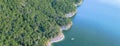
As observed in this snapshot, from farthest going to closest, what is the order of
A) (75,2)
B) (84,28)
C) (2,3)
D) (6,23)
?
(75,2), (84,28), (2,3), (6,23)

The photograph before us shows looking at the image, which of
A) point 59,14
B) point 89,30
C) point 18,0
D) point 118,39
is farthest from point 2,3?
point 118,39

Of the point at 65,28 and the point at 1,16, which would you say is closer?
the point at 1,16

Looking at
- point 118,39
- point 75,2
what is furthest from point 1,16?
point 75,2

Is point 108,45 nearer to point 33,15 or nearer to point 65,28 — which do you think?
point 65,28

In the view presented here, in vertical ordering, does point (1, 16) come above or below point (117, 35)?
above

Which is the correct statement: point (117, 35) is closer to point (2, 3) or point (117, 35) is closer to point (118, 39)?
point (118, 39)

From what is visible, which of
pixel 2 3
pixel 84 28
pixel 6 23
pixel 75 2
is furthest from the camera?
pixel 75 2
